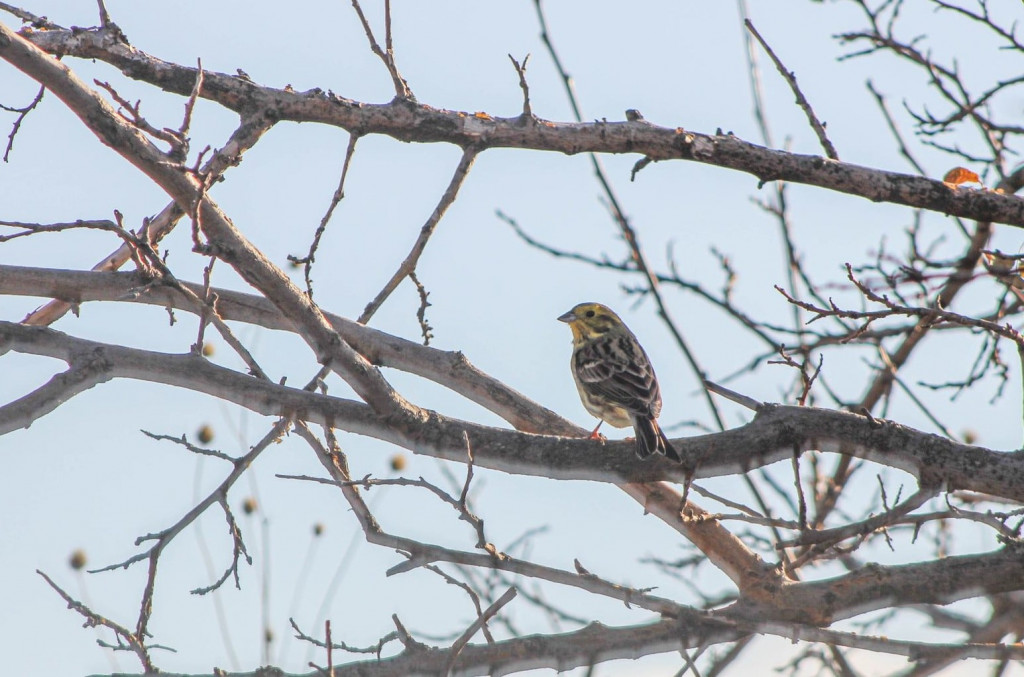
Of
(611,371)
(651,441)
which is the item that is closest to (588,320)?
(611,371)

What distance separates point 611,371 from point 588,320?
70.3 inches

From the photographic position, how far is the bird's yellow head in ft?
32.8

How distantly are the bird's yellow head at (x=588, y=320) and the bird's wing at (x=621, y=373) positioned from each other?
0.47 m

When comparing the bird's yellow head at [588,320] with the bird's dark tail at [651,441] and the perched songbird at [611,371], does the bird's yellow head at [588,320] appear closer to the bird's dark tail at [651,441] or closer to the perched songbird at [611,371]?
the perched songbird at [611,371]

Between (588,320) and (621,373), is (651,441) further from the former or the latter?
(588,320)

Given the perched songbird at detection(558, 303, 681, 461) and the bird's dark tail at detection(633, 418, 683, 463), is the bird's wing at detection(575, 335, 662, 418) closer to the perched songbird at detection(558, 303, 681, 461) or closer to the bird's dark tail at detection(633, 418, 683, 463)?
the perched songbird at detection(558, 303, 681, 461)

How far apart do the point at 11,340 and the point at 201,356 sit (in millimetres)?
795

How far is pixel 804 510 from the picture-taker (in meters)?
5.14

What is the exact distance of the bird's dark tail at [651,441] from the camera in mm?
5629

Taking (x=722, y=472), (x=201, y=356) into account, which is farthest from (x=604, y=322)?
(x=201, y=356)

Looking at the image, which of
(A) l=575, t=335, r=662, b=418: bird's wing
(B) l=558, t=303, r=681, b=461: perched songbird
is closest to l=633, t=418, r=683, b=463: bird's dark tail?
(B) l=558, t=303, r=681, b=461: perched songbird

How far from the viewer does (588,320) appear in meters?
10.1

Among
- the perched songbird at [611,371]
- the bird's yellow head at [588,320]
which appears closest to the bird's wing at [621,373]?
the perched songbird at [611,371]

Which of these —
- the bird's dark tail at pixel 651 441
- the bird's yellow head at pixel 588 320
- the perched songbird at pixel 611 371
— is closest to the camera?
the bird's dark tail at pixel 651 441
